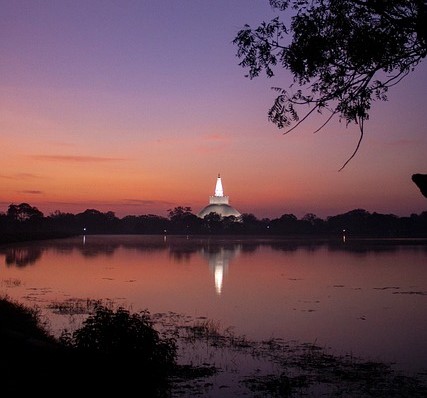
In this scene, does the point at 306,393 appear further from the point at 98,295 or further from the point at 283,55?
the point at 98,295

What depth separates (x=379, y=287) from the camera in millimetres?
35219

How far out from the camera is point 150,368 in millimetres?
10719

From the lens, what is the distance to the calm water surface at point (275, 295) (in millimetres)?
19406

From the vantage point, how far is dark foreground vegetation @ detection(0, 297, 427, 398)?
985 cm

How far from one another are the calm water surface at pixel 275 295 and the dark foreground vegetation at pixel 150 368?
1.97 meters

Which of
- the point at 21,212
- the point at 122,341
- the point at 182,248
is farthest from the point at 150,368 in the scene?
the point at 21,212

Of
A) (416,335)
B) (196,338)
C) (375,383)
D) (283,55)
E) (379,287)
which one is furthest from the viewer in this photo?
(379,287)

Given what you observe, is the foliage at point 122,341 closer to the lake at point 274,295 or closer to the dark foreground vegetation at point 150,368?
the dark foreground vegetation at point 150,368

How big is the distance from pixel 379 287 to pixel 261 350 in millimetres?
20506

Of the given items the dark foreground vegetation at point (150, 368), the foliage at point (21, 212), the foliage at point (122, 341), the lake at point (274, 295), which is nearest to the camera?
the dark foreground vegetation at point (150, 368)

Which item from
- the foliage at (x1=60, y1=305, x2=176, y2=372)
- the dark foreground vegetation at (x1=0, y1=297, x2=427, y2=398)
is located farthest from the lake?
the foliage at (x1=60, y1=305, x2=176, y2=372)

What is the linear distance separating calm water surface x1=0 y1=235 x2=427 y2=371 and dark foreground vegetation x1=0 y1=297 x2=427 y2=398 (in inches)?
77.7

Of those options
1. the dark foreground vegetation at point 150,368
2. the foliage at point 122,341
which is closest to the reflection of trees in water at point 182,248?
the dark foreground vegetation at point 150,368

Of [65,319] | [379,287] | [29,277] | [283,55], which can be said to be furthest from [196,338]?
[29,277]
